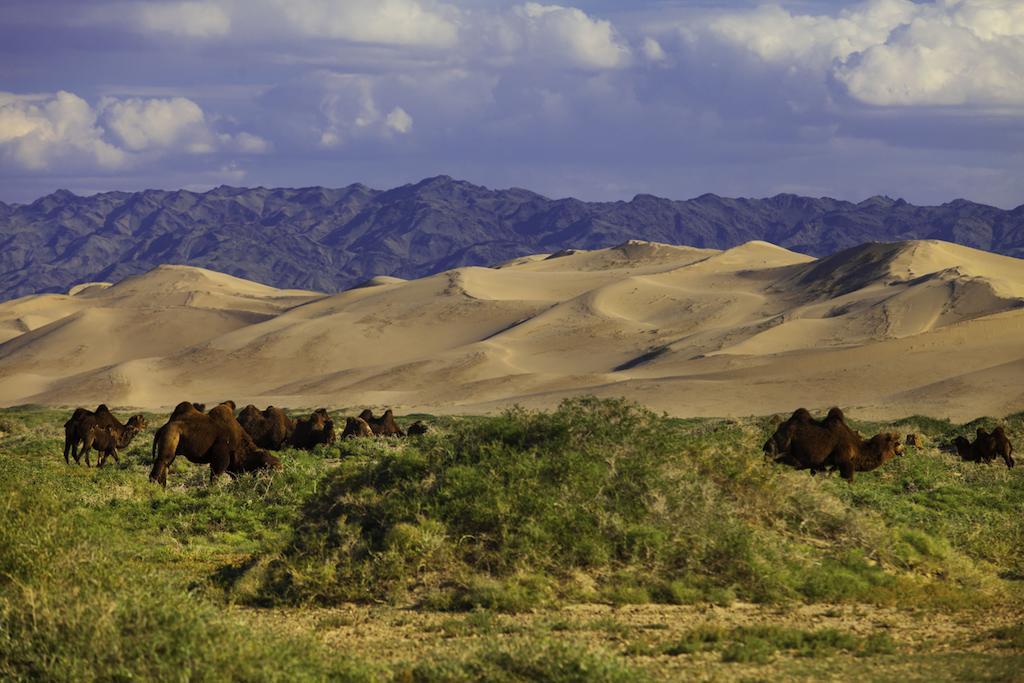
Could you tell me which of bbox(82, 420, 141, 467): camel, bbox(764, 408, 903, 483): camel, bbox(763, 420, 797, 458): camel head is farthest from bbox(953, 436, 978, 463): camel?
bbox(82, 420, 141, 467): camel

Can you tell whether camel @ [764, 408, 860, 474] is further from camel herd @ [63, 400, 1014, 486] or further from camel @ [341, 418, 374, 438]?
camel @ [341, 418, 374, 438]

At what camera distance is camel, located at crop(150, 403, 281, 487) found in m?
17.8

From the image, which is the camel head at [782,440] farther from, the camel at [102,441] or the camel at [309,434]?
the camel at [102,441]

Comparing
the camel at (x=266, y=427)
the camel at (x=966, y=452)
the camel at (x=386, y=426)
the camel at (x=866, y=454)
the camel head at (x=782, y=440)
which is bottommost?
the camel at (x=966, y=452)

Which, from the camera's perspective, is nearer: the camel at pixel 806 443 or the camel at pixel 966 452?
the camel at pixel 806 443

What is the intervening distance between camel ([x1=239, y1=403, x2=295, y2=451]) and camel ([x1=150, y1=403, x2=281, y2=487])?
541 cm

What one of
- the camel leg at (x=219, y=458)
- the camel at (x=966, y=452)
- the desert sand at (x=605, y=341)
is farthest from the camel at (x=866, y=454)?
the desert sand at (x=605, y=341)

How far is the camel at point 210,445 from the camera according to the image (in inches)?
701

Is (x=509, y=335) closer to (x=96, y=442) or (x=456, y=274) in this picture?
(x=456, y=274)

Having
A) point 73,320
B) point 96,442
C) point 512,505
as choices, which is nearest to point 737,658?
point 512,505

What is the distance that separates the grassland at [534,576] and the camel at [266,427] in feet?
26.3

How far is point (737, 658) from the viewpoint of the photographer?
31.7 ft

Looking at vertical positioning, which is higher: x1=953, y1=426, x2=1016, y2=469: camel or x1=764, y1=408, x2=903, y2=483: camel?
x1=764, y1=408, x2=903, y2=483: camel

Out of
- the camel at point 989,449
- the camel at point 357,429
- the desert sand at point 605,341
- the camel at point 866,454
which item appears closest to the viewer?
the camel at point 866,454
